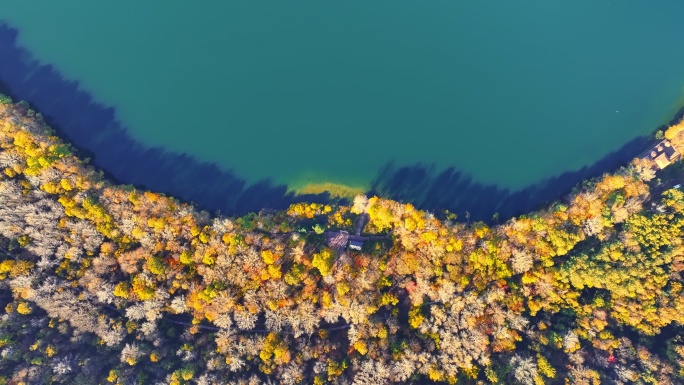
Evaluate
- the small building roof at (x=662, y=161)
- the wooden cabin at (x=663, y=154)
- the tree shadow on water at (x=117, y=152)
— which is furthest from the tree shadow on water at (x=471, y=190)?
the tree shadow on water at (x=117, y=152)

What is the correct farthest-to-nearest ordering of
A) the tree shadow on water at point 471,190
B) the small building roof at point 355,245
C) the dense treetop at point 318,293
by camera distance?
the tree shadow on water at point 471,190
the small building roof at point 355,245
the dense treetop at point 318,293

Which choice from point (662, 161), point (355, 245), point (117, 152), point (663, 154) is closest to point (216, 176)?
point (117, 152)

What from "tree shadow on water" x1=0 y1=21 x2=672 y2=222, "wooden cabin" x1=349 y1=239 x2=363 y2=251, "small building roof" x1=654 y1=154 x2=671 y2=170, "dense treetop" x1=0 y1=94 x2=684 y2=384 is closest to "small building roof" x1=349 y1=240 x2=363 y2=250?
"wooden cabin" x1=349 y1=239 x2=363 y2=251

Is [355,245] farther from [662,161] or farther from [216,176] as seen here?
[662,161]

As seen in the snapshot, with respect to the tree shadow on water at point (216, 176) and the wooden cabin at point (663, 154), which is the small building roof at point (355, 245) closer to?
the tree shadow on water at point (216, 176)

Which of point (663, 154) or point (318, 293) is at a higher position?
point (663, 154)

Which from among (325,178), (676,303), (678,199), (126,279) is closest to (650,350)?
(676,303)
